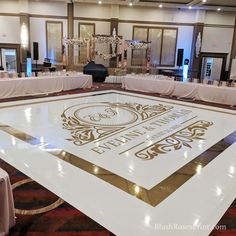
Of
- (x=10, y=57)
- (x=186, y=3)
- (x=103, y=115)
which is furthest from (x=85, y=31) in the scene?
(x=103, y=115)

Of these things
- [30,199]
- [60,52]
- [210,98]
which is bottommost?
[30,199]

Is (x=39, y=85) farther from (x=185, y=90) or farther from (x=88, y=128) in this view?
(x=185, y=90)

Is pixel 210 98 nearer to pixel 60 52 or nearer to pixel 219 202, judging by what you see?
pixel 219 202

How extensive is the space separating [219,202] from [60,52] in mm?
11211

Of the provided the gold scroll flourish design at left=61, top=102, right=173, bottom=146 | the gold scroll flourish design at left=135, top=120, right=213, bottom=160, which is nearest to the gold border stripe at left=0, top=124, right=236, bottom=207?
the gold scroll flourish design at left=135, top=120, right=213, bottom=160

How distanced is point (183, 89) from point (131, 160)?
16.6 ft

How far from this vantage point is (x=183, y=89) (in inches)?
301

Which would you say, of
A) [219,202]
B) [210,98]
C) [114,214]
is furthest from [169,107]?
[114,214]

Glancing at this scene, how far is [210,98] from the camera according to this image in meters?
7.14

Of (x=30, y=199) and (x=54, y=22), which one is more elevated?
(x=54, y=22)

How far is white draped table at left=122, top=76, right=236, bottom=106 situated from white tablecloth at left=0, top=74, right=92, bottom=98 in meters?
1.75

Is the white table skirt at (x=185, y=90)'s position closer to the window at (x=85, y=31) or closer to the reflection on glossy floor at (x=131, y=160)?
the reflection on glossy floor at (x=131, y=160)

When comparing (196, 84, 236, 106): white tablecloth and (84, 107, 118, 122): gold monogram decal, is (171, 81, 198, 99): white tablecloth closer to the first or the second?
(196, 84, 236, 106): white tablecloth

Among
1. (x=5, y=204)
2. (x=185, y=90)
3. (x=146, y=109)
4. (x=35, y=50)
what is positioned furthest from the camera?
(x=35, y=50)
